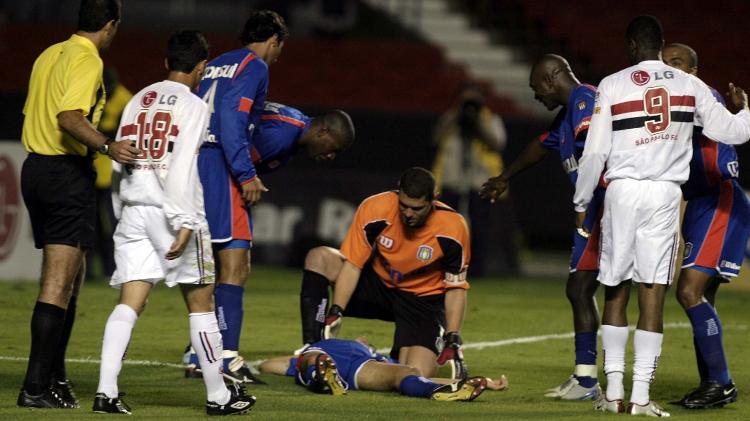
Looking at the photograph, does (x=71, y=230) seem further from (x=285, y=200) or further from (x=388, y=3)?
(x=388, y=3)

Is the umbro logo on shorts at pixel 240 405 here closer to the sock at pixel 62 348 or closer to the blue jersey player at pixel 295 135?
the sock at pixel 62 348

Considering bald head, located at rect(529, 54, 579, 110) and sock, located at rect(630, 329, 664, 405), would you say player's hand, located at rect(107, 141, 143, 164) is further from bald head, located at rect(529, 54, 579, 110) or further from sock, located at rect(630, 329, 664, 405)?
sock, located at rect(630, 329, 664, 405)

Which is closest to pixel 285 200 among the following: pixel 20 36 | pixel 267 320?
pixel 267 320

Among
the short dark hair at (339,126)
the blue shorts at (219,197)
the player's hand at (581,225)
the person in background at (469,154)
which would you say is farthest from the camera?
the person in background at (469,154)

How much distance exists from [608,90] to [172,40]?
2279 millimetres

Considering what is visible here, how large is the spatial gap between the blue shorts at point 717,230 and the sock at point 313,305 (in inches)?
89.8

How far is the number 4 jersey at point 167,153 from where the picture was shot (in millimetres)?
6773

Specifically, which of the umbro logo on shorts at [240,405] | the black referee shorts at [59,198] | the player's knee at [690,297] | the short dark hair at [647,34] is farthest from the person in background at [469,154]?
the umbro logo on shorts at [240,405]

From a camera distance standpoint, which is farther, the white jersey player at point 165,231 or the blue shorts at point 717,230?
the blue shorts at point 717,230

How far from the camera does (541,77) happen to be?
812 cm

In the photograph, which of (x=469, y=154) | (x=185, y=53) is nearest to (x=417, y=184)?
(x=185, y=53)

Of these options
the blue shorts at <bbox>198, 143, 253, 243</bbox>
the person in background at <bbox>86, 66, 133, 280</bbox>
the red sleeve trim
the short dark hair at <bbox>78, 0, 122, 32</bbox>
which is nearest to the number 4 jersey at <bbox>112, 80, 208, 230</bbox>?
the short dark hair at <bbox>78, 0, 122, 32</bbox>

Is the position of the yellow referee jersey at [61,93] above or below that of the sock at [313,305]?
above

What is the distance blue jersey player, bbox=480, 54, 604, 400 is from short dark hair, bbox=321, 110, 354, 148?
122cm
